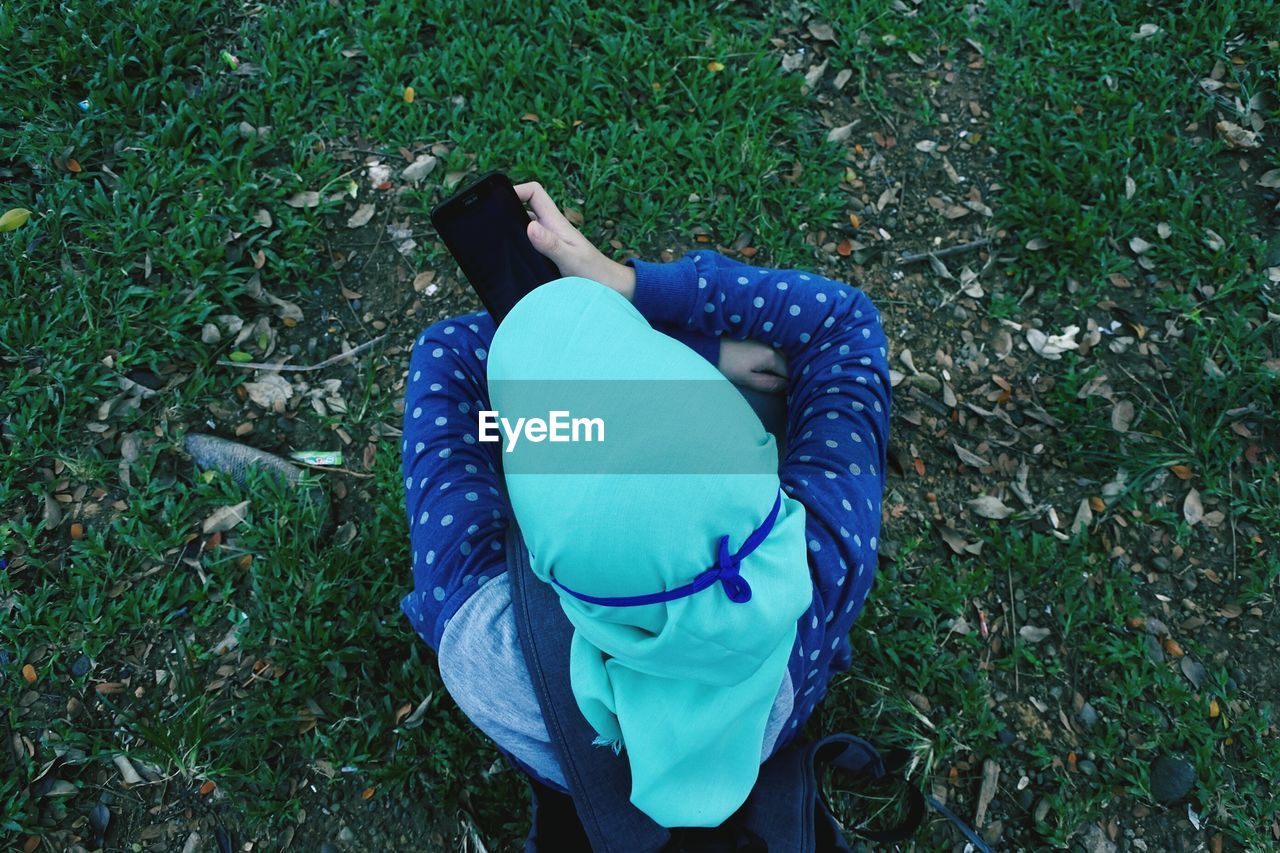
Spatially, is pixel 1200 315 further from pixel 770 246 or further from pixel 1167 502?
pixel 770 246

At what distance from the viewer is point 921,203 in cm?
326

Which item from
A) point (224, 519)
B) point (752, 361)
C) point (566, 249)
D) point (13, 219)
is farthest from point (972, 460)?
point (13, 219)

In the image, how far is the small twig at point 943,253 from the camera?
10.4ft

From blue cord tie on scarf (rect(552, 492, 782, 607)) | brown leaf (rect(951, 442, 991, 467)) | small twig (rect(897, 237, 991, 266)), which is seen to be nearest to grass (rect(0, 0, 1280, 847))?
small twig (rect(897, 237, 991, 266))

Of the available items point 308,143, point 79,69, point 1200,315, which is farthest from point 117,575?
point 1200,315

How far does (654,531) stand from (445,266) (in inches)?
83.2

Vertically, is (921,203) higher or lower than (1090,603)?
higher

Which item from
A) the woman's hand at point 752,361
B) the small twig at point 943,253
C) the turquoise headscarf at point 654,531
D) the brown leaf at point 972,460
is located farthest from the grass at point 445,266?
the turquoise headscarf at point 654,531

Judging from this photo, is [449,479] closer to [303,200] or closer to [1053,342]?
[303,200]

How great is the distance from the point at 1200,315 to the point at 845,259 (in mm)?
1300

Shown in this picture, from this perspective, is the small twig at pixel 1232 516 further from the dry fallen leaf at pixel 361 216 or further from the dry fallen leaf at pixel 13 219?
the dry fallen leaf at pixel 13 219

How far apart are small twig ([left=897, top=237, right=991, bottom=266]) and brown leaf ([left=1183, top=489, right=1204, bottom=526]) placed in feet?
3.75

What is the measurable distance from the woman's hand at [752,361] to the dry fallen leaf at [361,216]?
1500 millimetres

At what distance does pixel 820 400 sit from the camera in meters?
2.14
